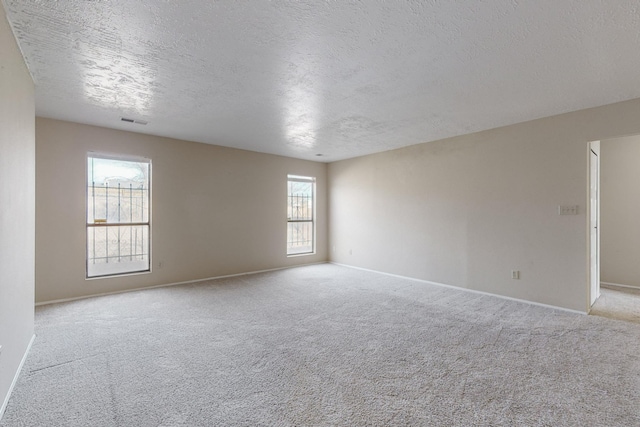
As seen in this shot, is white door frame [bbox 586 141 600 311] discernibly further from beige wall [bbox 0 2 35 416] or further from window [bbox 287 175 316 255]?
beige wall [bbox 0 2 35 416]

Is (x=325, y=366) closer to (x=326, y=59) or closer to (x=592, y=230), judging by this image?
(x=326, y=59)

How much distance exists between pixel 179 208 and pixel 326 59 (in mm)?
3850

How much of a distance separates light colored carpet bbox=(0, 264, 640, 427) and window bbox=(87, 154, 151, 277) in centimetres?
77

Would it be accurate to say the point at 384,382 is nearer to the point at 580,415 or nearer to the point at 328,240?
the point at 580,415

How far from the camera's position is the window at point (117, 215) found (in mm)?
4391

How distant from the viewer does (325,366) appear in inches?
92.6

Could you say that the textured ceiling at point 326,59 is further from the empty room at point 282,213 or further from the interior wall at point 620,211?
the interior wall at point 620,211

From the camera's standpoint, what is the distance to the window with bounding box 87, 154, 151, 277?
439 centimetres

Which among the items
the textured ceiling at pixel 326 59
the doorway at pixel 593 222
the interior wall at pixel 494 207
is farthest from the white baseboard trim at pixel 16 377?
the doorway at pixel 593 222

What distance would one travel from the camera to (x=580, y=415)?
179 centimetres

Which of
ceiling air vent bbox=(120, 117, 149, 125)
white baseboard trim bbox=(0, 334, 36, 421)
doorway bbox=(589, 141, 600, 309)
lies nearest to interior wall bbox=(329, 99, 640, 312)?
doorway bbox=(589, 141, 600, 309)

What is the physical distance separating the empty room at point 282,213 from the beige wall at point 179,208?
0.11 feet

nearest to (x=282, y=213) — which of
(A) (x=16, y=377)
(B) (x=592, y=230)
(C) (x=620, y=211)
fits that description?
(A) (x=16, y=377)

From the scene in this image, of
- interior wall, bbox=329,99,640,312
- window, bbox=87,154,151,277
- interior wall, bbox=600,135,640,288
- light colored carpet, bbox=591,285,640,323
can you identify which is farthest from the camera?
interior wall, bbox=600,135,640,288
